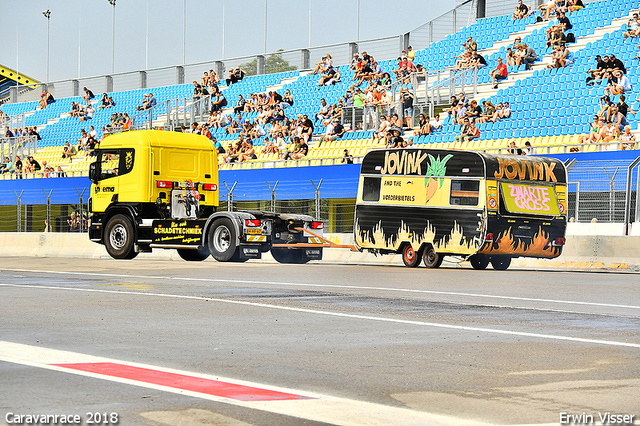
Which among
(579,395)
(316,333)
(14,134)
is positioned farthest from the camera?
(14,134)

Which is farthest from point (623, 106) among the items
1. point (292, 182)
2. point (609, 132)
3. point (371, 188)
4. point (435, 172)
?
point (292, 182)

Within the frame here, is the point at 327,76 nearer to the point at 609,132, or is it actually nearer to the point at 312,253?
the point at 609,132

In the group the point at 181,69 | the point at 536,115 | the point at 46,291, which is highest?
the point at 181,69

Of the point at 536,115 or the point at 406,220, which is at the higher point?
the point at 536,115

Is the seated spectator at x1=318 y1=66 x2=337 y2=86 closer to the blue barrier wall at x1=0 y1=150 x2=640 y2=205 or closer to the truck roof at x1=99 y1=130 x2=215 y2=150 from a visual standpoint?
the blue barrier wall at x1=0 y1=150 x2=640 y2=205

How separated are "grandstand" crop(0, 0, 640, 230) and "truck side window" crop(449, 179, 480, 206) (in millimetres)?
4838

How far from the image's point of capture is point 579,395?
20.6ft

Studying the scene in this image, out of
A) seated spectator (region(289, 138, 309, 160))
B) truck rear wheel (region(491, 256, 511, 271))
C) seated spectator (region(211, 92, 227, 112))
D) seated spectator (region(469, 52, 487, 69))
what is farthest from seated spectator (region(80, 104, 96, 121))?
truck rear wheel (region(491, 256, 511, 271))

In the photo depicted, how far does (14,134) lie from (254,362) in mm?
47768

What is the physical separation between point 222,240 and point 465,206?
6.22 metres

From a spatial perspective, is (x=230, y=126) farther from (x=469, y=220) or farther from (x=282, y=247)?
(x=469, y=220)

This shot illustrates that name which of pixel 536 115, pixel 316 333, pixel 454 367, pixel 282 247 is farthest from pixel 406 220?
pixel 454 367

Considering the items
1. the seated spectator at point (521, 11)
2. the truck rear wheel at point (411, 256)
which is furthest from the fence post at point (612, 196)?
the seated spectator at point (521, 11)

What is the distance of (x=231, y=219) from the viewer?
23.6m
